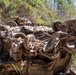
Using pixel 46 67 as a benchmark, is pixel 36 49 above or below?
above

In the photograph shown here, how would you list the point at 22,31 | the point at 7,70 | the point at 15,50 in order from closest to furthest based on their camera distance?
the point at 15,50, the point at 7,70, the point at 22,31

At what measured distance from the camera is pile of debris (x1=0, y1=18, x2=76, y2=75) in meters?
4.61

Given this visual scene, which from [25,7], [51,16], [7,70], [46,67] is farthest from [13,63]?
[51,16]

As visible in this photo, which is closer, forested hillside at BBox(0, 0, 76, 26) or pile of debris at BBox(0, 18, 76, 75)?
pile of debris at BBox(0, 18, 76, 75)

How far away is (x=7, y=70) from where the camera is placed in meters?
5.06

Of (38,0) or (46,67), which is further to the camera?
(38,0)

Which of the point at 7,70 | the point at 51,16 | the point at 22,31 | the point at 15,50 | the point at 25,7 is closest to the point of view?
the point at 15,50

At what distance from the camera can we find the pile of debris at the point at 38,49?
4.61 metres

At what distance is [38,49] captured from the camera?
15.8ft

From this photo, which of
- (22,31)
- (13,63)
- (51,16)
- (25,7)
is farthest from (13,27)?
(51,16)

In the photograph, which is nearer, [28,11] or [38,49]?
[38,49]

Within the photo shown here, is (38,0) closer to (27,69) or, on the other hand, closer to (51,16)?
(51,16)

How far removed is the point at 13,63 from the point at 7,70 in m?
0.22

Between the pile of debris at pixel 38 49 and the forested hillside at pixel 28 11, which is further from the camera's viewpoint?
the forested hillside at pixel 28 11
